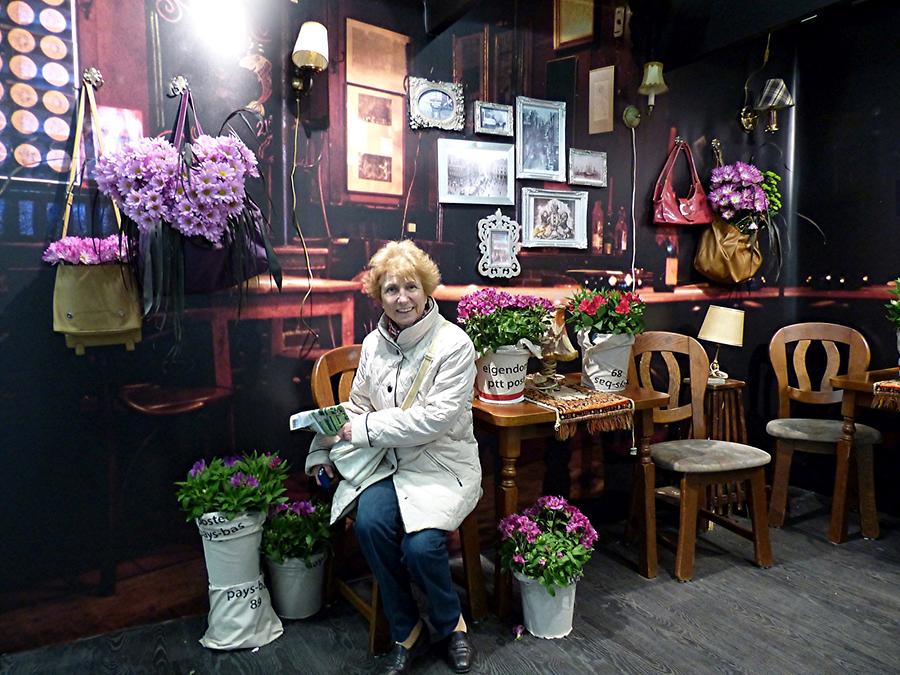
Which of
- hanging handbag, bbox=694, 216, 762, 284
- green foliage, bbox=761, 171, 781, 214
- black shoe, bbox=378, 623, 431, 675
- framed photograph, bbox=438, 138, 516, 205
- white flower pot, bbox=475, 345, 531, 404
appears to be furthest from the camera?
green foliage, bbox=761, 171, 781, 214

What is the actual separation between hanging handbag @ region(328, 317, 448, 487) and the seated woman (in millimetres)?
14

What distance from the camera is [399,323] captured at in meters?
2.32

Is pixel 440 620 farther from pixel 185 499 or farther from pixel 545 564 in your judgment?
pixel 185 499

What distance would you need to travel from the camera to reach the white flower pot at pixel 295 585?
8.06 ft

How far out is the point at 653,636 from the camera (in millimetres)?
2377

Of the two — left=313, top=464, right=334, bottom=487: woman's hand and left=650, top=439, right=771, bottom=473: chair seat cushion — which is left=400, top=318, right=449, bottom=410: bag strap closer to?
left=313, top=464, right=334, bottom=487: woman's hand

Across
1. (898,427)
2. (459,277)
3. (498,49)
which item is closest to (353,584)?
(459,277)

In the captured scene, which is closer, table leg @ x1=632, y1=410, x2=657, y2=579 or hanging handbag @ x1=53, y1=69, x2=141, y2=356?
hanging handbag @ x1=53, y1=69, x2=141, y2=356

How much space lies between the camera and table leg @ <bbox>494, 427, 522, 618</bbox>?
246 cm

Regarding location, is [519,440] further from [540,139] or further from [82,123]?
[82,123]

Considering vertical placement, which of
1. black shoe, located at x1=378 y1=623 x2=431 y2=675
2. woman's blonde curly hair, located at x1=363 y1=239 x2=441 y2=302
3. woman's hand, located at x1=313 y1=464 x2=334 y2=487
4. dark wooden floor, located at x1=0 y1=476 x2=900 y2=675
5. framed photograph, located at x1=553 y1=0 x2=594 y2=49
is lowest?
dark wooden floor, located at x1=0 y1=476 x2=900 y2=675

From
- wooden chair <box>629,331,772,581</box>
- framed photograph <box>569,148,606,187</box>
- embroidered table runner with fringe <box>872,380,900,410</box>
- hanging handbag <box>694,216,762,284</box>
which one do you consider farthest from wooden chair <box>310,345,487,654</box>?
hanging handbag <box>694,216,762,284</box>

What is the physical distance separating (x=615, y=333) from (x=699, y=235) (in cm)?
135

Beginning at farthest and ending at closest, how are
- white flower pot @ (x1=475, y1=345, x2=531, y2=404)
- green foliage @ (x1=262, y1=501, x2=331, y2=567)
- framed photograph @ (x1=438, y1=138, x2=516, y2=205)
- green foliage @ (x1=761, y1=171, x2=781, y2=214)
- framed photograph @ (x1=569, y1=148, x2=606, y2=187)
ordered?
green foliage @ (x1=761, y1=171, x2=781, y2=214) → framed photograph @ (x1=569, y1=148, x2=606, y2=187) → framed photograph @ (x1=438, y1=138, x2=516, y2=205) → white flower pot @ (x1=475, y1=345, x2=531, y2=404) → green foliage @ (x1=262, y1=501, x2=331, y2=567)
